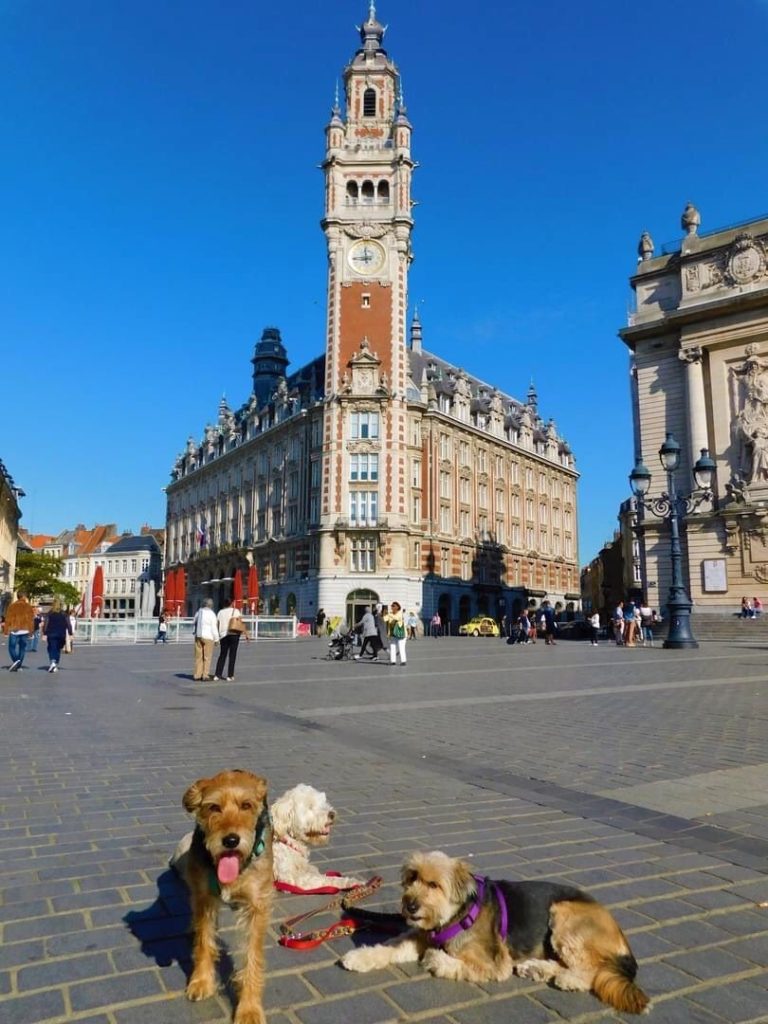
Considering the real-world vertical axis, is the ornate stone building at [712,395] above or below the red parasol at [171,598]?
above

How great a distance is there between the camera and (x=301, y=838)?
143 inches

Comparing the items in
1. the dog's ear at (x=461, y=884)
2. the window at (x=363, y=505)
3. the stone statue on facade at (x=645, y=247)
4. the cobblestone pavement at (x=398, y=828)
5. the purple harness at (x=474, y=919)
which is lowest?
the cobblestone pavement at (x=398, y=828)

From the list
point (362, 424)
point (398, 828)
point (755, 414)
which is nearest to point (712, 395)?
point (755, 414)

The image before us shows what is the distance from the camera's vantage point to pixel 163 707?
10.6 m

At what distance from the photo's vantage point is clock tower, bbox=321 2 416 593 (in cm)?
4906

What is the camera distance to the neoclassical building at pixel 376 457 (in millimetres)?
49219

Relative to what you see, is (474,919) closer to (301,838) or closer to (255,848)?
(255,848)

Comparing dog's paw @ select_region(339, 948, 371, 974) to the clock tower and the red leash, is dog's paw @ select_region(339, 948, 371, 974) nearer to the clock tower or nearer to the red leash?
the red leash

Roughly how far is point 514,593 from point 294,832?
60.6 metres

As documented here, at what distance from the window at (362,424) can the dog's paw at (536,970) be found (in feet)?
156

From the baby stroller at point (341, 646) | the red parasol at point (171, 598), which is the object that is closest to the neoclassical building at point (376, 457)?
the red parasol at point (171, 598)

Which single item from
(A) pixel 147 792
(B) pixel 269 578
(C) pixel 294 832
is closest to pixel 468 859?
(C) pixel 294 832

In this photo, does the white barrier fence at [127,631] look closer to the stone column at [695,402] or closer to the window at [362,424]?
the window at [362,424]

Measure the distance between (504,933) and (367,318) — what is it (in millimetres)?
50315
